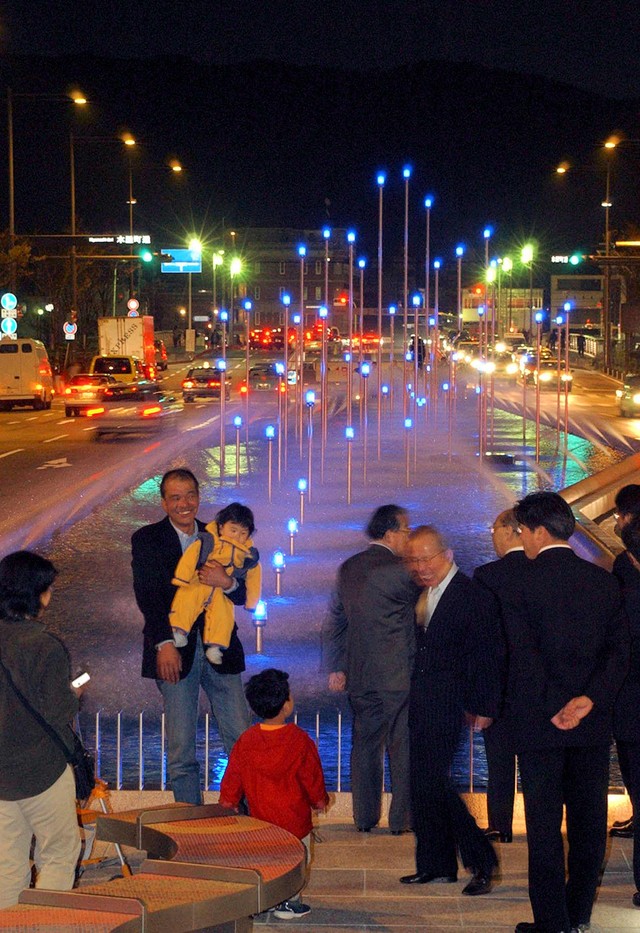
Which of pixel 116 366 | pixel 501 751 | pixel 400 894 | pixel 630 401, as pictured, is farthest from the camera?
pixel 116 366

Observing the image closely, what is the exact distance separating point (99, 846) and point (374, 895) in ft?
4.44

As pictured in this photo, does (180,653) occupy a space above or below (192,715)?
above

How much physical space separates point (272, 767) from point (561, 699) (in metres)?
1.11

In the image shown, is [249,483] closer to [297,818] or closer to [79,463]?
[79,463]

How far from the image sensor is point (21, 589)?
489 centimetres

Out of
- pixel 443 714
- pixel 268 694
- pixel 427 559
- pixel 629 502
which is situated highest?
pixel 629 502

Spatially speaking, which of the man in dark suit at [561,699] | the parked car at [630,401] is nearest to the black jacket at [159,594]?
the man in dark suit at [561,699]

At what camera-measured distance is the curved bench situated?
160 inches

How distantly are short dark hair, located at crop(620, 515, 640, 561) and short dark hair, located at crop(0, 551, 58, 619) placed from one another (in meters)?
2.42

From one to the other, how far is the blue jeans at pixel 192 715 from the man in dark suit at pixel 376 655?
1.47ft

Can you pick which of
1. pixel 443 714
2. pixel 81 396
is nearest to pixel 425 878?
pixel 443 714

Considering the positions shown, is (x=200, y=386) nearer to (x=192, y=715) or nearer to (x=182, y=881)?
(x=192, y=715)

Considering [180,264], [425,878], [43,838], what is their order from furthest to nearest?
[180,264] → [425,878] → [43,838]

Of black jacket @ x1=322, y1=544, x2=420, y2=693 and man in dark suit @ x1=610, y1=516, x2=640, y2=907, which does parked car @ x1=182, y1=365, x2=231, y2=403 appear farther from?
man in dark suit @ x1=610, y1=516, x2=640, y2=907
